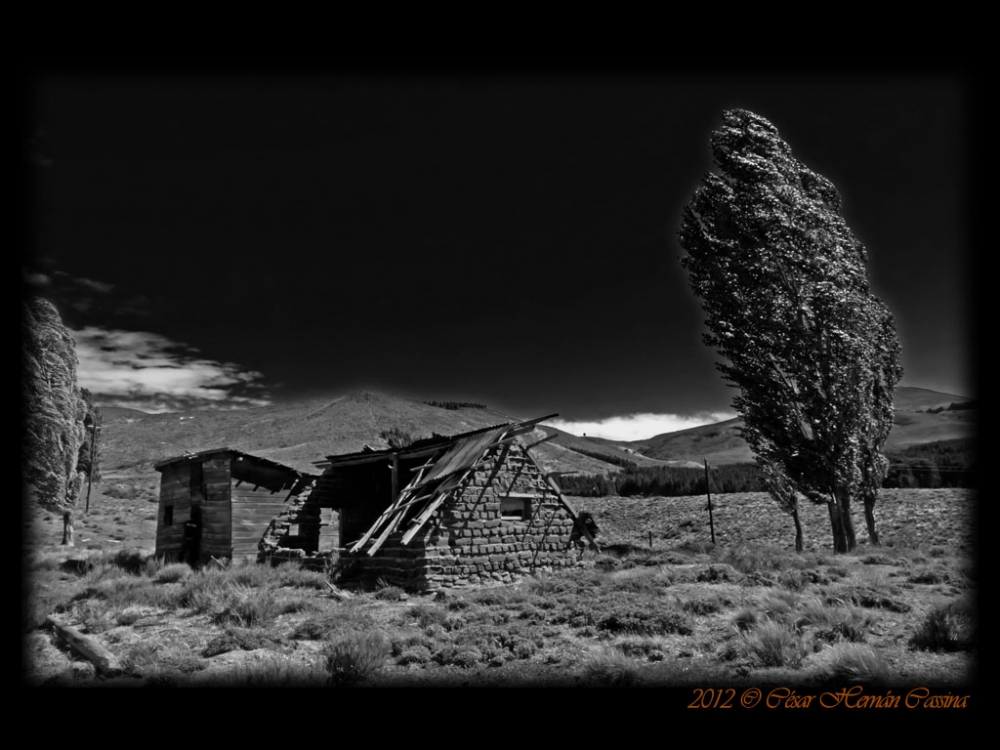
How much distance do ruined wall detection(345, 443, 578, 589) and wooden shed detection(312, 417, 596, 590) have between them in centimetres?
2

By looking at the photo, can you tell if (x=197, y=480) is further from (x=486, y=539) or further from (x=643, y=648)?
(x=643, y=648)

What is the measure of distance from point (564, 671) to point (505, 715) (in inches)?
63.7

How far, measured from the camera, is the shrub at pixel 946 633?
642 centimetres

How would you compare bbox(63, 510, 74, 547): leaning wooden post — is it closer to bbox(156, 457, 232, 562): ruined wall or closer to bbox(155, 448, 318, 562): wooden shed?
bbox(156, 457, 232, 562): ruined wall

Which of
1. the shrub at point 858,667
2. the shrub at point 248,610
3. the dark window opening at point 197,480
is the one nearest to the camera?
the shrub at point 858,667

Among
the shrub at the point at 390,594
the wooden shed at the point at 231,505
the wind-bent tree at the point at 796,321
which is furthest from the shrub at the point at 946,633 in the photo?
the wooden shed at the point at 231,505

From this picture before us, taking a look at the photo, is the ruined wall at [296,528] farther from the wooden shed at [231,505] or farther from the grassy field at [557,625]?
the grassy field at [557,625]

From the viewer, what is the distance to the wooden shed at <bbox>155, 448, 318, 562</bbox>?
18.2 metres

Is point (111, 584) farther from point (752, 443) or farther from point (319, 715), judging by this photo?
point (752, 443)

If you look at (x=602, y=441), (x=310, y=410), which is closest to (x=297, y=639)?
(x=310, y=410)

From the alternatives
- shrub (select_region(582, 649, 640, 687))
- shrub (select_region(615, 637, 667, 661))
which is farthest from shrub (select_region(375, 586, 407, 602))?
shrub (select_region(582, 649, 640, 687))

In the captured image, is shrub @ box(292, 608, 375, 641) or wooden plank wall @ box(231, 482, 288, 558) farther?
wooden plank wall @ box(231, 482, 288, 558)

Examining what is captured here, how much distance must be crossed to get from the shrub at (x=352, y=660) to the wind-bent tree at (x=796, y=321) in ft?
47.7

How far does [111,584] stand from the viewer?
520 inches
